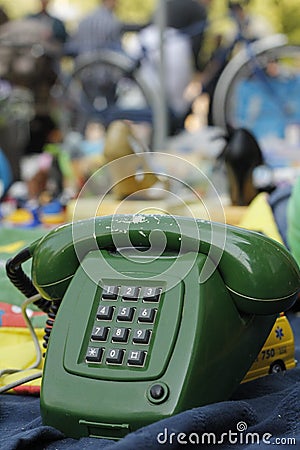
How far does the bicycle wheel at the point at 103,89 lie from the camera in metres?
4.56

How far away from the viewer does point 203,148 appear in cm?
329

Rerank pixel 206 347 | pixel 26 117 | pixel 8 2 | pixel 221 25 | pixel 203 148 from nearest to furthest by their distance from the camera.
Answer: pixel 206 347, pixel 203 148, pixel 26 117, pixel 221 25, pixel 8 2

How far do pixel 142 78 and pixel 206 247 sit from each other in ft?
12.6

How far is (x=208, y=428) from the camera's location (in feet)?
2.34

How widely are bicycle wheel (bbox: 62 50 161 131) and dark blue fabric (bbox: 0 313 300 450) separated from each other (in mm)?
3719

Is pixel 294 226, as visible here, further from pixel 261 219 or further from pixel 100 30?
pixel 100 30

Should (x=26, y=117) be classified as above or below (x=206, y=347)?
below

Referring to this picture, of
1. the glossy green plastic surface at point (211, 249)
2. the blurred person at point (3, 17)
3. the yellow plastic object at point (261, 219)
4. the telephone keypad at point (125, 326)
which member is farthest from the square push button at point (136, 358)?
the blurred person at point (3, 17)

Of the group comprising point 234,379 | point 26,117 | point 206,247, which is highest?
point 206,247

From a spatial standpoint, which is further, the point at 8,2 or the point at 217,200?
the point at 8,2

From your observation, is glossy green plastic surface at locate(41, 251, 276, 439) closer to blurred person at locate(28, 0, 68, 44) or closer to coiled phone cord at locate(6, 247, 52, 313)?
coiled phone cord at locate(6, 247, 52, 313)

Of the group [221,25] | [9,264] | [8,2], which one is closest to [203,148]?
[221,25]

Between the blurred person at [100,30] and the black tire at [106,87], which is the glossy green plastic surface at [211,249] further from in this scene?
the blurred person at [100,30]

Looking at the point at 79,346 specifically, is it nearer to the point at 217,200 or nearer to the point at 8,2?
the point at 217,200
